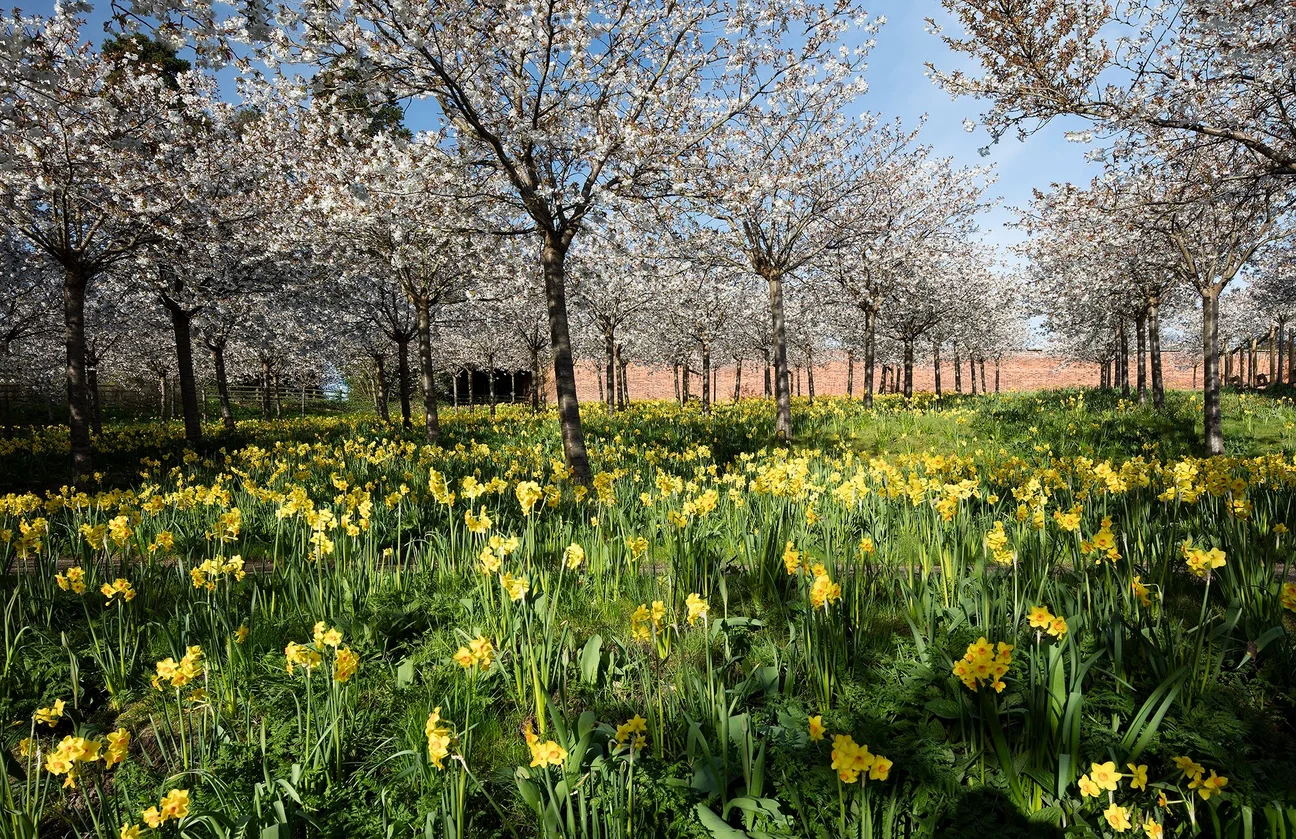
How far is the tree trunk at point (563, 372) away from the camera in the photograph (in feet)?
22.8

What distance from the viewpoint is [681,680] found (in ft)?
7.74

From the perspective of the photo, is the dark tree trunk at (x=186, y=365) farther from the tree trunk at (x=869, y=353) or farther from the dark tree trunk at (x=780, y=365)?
the tree trunk at (x=869, y=353)

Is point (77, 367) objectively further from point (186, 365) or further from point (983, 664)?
point (983, 664)

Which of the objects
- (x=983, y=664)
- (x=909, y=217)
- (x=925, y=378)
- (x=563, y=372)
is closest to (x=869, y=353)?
(x=909, y=217)

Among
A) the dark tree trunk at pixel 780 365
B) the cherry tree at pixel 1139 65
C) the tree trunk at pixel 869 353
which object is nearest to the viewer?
the cherry tree at pixel 1139 65

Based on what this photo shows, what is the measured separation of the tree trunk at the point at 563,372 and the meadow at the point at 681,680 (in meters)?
2.29

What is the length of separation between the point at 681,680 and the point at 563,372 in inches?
200

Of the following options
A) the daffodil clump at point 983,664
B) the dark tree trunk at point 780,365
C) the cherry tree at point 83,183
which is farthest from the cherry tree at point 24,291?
the daffodil clump at point 983,664

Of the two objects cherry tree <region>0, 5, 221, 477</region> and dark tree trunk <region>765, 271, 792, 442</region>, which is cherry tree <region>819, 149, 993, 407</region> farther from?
cherry tree <region>0, 5, 221, 477</region>

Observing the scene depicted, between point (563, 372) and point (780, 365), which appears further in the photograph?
point (780, 365)

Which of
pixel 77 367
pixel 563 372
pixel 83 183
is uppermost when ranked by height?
pixel 83 183

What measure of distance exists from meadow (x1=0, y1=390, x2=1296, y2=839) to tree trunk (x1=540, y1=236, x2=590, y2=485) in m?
2.29

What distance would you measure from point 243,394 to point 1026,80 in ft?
147

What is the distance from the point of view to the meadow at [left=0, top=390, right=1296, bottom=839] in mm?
1788
